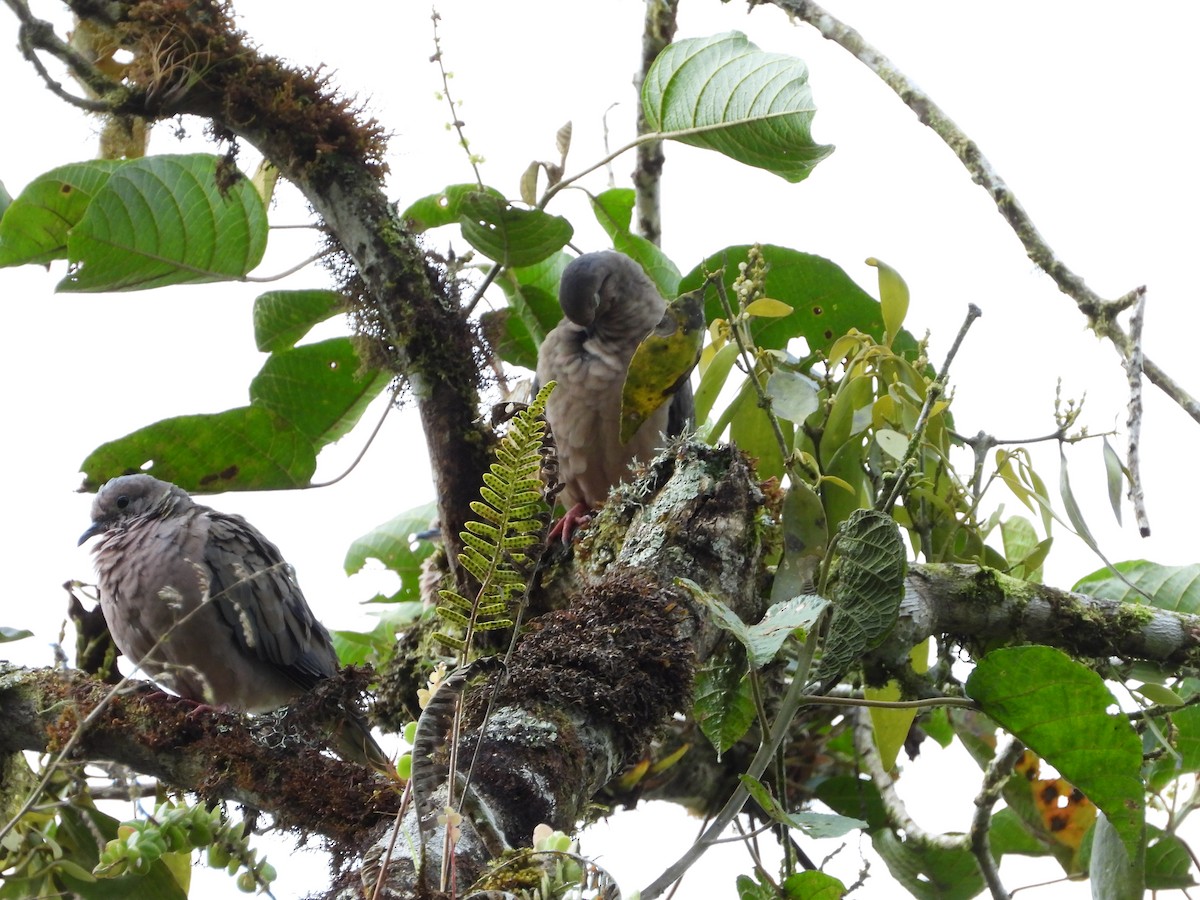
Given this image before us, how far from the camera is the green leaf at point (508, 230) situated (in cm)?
303

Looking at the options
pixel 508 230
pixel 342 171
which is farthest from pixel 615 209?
pixel 342 171

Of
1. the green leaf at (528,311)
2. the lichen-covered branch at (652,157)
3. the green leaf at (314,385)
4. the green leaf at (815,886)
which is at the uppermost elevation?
the lichen-covered branch at (652,157)

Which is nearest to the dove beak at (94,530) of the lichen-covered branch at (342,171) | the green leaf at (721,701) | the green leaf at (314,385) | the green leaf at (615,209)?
the green leaf at (314,385)

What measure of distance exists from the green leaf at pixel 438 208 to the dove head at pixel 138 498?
1105mm

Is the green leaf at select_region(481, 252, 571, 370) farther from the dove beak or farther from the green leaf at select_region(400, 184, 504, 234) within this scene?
the dove beak

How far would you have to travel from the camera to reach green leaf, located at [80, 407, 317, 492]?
325cm

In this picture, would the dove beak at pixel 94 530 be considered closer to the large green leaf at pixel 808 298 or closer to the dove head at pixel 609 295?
the dove head at pixel 609 295

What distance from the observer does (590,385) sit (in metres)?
3.92

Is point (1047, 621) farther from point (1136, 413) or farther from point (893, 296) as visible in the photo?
point (893, 296)

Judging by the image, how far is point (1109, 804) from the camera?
1.98 m

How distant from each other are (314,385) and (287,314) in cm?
24

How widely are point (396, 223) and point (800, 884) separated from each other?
73.1 inches

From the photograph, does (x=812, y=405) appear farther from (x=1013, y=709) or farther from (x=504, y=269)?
(x=504, y=269)

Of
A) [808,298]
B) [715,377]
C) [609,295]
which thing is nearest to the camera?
[715,377]
